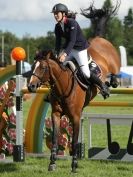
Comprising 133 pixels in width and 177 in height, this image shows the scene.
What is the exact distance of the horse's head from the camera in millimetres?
7238

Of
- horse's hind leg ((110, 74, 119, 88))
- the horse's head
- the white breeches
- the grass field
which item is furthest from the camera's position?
horse's hind leg ((110, 74, 119, 88))

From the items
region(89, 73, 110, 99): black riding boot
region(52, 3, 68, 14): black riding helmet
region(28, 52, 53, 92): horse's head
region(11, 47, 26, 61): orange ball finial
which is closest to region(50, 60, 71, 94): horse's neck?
region(28, 52, 53, 92): horse's head

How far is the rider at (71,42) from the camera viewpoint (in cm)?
766

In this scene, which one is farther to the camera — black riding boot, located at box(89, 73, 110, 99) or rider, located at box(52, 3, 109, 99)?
black riding boot, located at box(89, 73, 110, 99)

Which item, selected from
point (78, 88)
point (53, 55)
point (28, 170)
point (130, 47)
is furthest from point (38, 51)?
point (130, 47)

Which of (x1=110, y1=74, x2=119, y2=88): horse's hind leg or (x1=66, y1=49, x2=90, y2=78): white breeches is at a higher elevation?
(x1=66, y1=49, x2=90, y2=78): white breeches

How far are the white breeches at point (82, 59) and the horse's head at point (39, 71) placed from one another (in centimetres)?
65

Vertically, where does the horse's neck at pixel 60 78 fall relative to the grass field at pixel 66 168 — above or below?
above

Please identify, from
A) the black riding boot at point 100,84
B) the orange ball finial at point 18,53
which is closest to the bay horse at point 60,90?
the black riding boot at point 100,84

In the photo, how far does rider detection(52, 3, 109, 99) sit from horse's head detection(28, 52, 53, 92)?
0.27 m

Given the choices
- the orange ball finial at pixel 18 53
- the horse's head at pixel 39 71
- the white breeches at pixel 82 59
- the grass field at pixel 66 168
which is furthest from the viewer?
the orange ball finial at pixel 18 53

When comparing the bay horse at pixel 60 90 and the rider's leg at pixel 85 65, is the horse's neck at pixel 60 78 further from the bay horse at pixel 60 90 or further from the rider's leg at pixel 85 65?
the rider's leg at pixel 85 65

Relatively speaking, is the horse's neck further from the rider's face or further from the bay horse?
the rider's face

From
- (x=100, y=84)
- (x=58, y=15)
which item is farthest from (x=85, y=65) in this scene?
(x=58, y=15)
